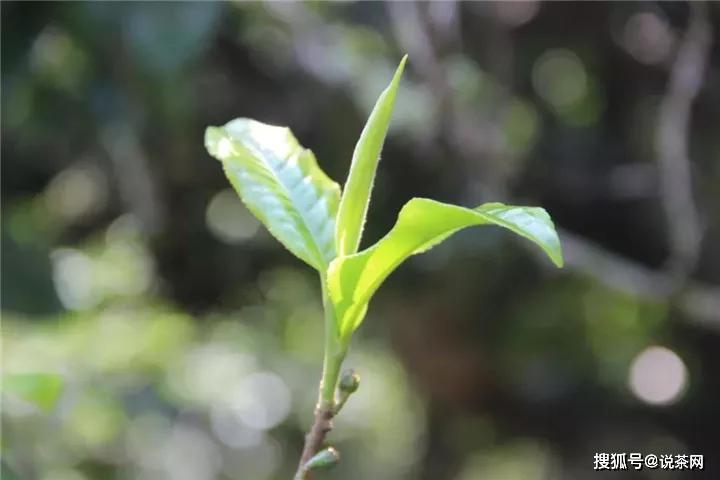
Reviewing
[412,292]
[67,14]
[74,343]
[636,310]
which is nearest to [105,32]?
[67,14]

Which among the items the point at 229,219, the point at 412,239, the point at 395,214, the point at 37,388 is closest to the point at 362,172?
the point at 412,239

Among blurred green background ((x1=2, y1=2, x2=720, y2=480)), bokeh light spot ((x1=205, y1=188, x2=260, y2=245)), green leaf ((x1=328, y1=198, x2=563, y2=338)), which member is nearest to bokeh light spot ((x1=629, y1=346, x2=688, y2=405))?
blurred green background ((x1=2, y1=2, x2=720, y2=480))

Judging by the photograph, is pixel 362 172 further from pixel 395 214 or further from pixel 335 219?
pixel 395 214

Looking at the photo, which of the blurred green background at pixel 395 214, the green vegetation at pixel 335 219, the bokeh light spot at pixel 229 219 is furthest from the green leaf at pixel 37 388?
the bokeh light spot at pixel 229 219

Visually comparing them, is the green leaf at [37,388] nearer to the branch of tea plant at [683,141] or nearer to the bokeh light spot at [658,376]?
the branch of tea plant at [683,141]

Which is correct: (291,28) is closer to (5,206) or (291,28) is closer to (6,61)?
(6,61)

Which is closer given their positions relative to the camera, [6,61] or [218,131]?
[218,131]

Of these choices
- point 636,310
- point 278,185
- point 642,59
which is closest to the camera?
point 278,185
